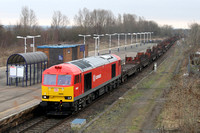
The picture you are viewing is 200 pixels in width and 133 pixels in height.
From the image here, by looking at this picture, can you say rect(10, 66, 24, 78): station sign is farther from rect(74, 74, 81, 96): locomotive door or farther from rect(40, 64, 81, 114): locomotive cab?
rect(74, 74, 81, 96): locomotive door

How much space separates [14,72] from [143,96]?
1249cm

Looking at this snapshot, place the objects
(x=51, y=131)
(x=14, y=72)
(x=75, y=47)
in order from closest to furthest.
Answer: (x=51, y=131) < (x=14, y=72) < (x=75, y=47)

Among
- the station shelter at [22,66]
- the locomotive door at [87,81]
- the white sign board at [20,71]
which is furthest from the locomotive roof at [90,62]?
the white sign board at [20,71]

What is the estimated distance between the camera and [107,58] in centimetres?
2411

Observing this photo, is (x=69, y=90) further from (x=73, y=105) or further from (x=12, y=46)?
(x=12, y=46)

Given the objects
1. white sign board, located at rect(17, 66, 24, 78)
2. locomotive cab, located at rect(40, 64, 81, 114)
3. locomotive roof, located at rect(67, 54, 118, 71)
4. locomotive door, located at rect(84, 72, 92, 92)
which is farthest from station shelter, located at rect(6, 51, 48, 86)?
locomotive cab, located at rect(40, 64, 81, 114)

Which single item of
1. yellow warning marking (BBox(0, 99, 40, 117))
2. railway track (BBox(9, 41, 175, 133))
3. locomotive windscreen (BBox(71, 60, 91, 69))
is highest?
locomotive windscreen (BBox(71, 60, 91, 69))

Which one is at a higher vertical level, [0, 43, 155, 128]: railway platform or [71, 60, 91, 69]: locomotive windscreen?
[71, 60, 91, 69]: locomotive windscreen

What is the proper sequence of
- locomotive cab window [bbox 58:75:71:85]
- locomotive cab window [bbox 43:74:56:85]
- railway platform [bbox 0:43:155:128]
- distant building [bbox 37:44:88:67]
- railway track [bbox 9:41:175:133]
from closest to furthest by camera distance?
1. railway track [bbox 9:41:175:133]
2. railway platform [bbox 0:43:155:128]
3. locomotive cab window [bbox 58:75:71:85]
4. locomotive cab window [bbox 43:74:56:85]
5. distant building [bbox 37:44:88:67]

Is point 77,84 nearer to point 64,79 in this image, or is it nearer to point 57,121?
point 64,79

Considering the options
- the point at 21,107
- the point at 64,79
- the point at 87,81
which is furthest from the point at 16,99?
the point at 87,81

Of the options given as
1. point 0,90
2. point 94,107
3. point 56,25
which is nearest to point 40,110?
point 94,107

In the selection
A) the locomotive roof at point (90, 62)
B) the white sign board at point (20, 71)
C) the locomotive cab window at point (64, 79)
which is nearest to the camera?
the locomotive cab window at point (64, 79)

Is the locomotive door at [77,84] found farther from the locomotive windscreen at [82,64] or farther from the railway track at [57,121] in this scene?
the railway track at [57,121]
